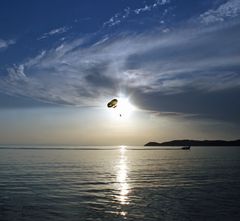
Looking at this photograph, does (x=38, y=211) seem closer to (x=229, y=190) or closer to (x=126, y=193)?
(x=126, y=193)

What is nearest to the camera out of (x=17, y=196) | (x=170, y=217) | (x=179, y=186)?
(x=170, y=217)

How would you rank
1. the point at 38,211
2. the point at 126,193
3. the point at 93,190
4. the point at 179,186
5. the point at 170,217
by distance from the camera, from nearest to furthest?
the point at 170,217
the point at 38,211
the point at 126,193
the point at 93,190
the point at 179,186

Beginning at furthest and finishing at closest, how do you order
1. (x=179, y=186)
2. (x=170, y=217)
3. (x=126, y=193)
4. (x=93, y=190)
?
(x=179, y=186)
(x=93, y=190)
(x=126, y=193)
(x=170, y=217)

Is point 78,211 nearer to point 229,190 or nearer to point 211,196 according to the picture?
point 211,196

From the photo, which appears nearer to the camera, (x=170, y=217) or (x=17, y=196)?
(x=170, y=217)

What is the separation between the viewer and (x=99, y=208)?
1196 inches

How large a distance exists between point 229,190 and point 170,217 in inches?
715

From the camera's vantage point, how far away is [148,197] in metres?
36.5

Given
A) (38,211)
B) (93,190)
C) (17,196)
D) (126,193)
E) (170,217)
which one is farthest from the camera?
(93,190)

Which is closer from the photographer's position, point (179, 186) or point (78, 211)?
point (78, 211)

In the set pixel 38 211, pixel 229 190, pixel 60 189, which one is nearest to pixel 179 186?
pixel 229 190

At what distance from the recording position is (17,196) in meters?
36.3

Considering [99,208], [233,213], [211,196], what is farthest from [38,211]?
[211,196]

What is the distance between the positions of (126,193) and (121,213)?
1165cm
